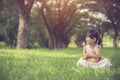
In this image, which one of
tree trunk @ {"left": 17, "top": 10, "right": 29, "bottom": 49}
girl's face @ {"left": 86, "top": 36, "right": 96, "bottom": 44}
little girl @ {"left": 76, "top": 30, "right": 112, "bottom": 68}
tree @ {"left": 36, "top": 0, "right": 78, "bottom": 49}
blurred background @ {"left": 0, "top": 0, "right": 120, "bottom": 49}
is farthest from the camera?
tree @ {"left": 36, "top": 0, "right": 78, "bottom": 49}

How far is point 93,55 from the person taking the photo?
9.84m

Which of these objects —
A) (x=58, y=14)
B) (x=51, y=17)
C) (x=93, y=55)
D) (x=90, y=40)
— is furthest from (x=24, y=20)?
(x=93, y=55)

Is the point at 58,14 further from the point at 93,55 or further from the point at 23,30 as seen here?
the point at 93,55

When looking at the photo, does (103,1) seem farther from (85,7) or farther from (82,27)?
(82,27)

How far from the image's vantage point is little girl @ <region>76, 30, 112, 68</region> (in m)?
9.43

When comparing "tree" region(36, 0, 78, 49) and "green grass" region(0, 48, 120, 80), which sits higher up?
"tree" region(36, 0, 78, 49)

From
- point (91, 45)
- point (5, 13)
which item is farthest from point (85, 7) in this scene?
point (91, 45)

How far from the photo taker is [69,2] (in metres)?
44.3

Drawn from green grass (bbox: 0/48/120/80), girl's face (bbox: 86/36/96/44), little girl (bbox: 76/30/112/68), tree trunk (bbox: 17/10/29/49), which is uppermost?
tree trunk (bbox: 17/10/29/49)

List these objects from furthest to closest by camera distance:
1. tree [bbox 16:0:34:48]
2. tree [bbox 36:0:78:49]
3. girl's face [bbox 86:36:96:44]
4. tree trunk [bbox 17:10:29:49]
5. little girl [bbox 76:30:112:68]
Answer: tree [bbox 36:0:78:49] → tree trunk [bbox 17:10:29:49] → tree [bbox 16:0:34:48] → girl's face [bbox 86:36:96:44] → little girl [bbox 76:30:112:68]

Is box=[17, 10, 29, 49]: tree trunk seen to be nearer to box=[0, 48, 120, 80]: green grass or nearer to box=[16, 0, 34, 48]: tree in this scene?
box=[16, 0, 34, 48]: tree

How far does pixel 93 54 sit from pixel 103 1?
30.9m

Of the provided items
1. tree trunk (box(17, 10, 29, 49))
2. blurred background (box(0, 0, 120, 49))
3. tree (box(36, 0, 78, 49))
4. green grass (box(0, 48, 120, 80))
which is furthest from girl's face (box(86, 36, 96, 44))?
tree (box(36, 0, 78, 49))

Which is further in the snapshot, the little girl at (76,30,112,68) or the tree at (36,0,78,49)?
the tree at (36,0,78,49)
